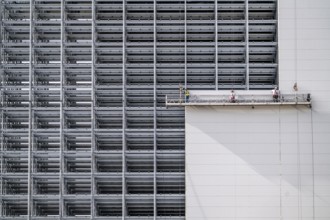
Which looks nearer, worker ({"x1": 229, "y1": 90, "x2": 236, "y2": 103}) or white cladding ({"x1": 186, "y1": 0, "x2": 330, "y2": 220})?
white cladding ({"x1": 186, "y1": 0, "x2": 330, "y2": 220})

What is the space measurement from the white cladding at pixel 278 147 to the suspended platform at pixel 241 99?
57 cm

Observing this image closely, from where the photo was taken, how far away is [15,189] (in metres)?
33.7

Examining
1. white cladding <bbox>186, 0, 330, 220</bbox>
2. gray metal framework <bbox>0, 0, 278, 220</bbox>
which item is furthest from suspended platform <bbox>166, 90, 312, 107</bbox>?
gray metal framework <bbox>0, 0, 278, 220</bbox>

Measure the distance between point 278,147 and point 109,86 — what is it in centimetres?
1462

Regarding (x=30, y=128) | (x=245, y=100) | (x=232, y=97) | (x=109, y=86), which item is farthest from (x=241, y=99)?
(x=30, y=128)

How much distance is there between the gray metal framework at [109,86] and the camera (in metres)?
32.6

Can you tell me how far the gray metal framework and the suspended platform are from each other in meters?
1.15

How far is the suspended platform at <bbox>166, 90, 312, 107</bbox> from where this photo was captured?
31.5 m

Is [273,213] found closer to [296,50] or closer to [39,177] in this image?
[296,50]

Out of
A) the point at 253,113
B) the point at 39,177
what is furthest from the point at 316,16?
the point at 39,177

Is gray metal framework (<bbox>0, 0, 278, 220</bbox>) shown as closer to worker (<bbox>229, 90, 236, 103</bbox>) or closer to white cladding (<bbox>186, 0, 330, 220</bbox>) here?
worker (<bbox>229, 90, 236, 103</bbox>)

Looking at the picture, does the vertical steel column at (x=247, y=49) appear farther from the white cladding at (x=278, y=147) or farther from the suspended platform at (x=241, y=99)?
the white cladding at (x=278, y=147)

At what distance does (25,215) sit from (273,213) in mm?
20350

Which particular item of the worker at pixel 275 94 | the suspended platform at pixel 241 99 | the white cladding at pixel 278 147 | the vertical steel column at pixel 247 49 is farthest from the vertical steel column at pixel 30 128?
the worker at pixel 275 94
